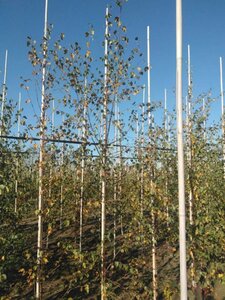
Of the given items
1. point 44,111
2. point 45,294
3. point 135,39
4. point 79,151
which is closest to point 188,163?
point 79,151

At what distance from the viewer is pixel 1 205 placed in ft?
17.1

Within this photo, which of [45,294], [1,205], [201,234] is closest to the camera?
[1,205]

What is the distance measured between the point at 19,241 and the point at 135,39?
4.03m

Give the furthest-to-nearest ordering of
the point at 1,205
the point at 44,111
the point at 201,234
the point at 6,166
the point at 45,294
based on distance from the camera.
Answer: the point at 45,294 → the point at 44,111 → the point at 201,234 → the point at 6,166 → the point at 1,205

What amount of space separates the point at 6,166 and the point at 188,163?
11.8 feet

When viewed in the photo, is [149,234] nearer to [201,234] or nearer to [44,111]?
[201,234]

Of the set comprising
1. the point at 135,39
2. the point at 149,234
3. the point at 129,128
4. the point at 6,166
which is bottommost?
the point at 149,234

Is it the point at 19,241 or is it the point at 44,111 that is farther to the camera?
the point at 44,111

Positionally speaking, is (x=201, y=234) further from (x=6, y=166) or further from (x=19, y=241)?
(x=6, y=166)

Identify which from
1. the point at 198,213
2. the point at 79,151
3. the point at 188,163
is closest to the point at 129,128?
the point at 79,151

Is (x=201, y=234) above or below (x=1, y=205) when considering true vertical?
below

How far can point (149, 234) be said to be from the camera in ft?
22.8

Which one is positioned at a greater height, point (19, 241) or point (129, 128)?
point (129, 128)

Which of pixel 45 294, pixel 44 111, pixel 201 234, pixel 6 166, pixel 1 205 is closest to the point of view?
pixel 1 205
